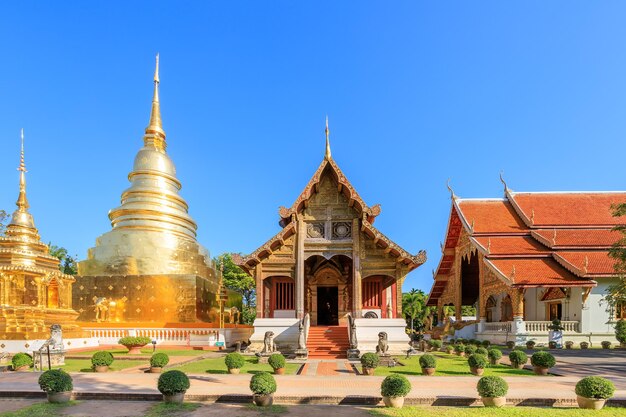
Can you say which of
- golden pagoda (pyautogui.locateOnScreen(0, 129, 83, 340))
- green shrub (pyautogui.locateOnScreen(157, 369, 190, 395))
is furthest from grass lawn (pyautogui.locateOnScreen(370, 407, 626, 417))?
golden pagoda (pyautogui.locateOnScreen(0, 129, 83, 340))

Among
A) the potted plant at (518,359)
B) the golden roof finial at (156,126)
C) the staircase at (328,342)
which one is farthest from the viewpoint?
the golden roof finial at (156,126)

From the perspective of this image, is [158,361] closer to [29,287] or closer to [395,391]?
[395,391]

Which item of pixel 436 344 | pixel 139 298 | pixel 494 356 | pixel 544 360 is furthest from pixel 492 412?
pixel 139 298

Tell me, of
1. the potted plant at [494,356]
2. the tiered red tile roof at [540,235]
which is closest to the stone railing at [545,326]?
the tiered red tile roof at [540,235]

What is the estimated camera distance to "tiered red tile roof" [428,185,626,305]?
2380cm

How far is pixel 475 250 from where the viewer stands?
28297mm

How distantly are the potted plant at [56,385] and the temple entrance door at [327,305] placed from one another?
14.1 m

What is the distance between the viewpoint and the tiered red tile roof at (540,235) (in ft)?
78.1

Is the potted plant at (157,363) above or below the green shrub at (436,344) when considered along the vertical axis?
above

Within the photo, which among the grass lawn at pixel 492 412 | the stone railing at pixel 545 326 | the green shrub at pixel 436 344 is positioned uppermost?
the grass lawn at pixel 492 412

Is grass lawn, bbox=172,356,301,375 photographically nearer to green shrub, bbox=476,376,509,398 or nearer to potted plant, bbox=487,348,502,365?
green shrub, bbox=476,376,509,398

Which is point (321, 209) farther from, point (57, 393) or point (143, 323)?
point (57, 393)

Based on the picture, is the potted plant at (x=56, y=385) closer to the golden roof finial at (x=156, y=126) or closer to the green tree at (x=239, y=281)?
the golden roof finial at (x=156, y=126)

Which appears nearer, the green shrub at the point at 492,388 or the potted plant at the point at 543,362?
the green shrub at the point at 492,388
